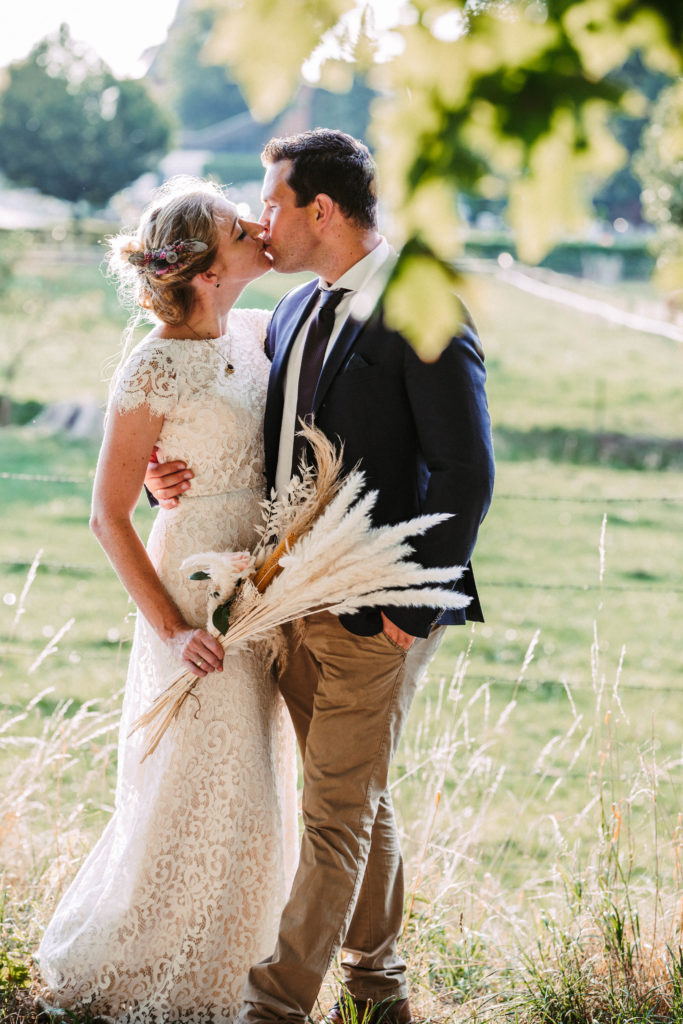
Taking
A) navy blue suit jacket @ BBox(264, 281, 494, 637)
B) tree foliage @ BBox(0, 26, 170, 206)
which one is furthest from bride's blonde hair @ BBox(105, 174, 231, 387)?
tree foliage @ BBox(0, 26, 170, 206)

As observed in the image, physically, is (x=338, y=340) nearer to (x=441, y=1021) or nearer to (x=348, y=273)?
(x=348, y=273)

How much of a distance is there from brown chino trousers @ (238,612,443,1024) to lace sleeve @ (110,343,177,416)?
2.22 ft

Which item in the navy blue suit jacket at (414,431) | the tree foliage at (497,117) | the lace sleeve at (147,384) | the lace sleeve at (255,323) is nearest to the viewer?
the tree foliage at (497,117)

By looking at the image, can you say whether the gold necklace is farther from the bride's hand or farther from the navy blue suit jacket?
the bride's hand

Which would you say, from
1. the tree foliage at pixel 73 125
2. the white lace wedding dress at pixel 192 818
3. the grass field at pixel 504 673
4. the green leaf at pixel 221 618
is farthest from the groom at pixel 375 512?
the tree foliage at pixel 73 125

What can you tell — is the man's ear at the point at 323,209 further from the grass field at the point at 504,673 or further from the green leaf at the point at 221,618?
the green leaf at the point at 221,618

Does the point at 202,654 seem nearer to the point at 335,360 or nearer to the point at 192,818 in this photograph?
the point at 192,818

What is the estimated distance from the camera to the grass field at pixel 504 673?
3.28m

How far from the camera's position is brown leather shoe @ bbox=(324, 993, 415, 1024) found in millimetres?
2814

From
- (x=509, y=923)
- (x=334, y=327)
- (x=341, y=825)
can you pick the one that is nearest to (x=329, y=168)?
(x=334, y=327)

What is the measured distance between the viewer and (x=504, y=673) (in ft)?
24.7

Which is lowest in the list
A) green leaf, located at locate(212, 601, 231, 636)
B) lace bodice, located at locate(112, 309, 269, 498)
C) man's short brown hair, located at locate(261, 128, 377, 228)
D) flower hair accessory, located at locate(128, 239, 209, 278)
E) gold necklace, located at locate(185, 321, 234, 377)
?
green leaf, located at locate(212, 601, 231, 636)

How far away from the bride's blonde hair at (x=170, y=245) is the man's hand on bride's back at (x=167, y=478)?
298mm

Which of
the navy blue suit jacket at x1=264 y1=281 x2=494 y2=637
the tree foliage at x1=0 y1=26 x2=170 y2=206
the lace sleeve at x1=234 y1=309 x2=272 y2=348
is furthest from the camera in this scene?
the tree foliage at x1=0 y1=26 x2=170 y2=206
